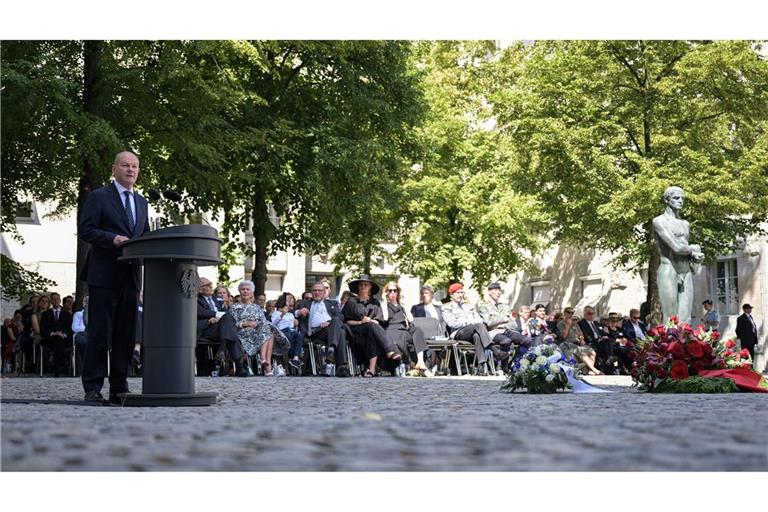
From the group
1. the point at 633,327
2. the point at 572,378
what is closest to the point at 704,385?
the point at 572,378

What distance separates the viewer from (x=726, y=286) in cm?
3784

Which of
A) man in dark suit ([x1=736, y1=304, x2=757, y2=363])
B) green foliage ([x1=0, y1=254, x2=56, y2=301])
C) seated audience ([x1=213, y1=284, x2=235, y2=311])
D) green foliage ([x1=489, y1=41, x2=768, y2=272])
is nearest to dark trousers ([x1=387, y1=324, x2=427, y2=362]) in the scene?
seated audience ([x1=213, y1=284, x2=235, y2=311])

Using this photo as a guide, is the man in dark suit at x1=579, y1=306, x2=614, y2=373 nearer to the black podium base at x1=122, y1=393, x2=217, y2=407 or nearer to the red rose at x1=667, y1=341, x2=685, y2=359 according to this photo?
the red rose at x1=667, y1=341, x2=685, y2=359

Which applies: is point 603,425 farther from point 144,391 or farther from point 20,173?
point 20,173

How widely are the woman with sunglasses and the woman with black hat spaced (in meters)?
0.24

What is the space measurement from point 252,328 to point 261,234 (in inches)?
279

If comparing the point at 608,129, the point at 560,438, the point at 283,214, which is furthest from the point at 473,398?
the point at 608,129

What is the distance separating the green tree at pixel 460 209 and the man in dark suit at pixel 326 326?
1609 cm

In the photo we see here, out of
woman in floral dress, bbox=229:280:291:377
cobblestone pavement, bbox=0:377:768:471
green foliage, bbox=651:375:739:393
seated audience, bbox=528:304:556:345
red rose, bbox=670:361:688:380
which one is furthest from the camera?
seated audience, bbox=528:304:556:345

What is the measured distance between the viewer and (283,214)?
89.6 ft

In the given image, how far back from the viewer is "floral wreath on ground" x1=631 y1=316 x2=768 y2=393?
41.4 ft

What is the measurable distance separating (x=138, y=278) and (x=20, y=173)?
1289 centimetres

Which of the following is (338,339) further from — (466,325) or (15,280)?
(15,280)

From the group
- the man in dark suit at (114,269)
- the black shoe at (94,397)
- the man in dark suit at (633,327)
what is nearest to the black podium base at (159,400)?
the man in dark suit at (114,269)
